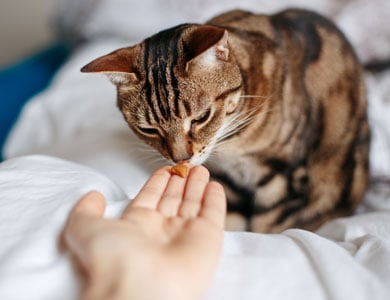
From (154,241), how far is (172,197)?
0.43 ft

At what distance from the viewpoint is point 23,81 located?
194 centimetres

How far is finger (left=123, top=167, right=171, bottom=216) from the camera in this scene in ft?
2.55

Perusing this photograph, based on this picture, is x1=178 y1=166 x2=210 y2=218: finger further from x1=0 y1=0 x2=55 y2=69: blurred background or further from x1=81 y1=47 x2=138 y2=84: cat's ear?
x1=0 y1=0 x2=55 y2=69: blurred background

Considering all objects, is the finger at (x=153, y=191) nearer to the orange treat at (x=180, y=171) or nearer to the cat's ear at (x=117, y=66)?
the orange treat at (x=180, y=171)

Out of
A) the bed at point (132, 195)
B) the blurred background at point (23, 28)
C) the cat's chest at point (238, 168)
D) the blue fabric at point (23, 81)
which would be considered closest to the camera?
the bed at point (132, 195)

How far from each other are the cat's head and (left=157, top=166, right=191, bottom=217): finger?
0.47ft

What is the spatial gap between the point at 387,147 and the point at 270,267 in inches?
30.1

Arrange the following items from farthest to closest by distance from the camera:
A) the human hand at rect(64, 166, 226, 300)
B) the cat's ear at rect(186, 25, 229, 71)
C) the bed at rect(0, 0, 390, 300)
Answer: the cat's ear at rect(186, 25, 229, 71), the bed at rect(0, 0, 390, 300), the human hand at rect(64, 166, 226, 300)

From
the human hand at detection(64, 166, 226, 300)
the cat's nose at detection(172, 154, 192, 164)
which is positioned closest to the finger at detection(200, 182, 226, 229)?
the human hand at detection(64, 166, 226, 300)

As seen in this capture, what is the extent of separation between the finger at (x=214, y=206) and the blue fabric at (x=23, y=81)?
41.9 inches

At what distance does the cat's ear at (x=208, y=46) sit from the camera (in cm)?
85

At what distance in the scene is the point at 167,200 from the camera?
784 mm

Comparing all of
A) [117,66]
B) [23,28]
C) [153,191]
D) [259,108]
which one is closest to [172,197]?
[153,191]

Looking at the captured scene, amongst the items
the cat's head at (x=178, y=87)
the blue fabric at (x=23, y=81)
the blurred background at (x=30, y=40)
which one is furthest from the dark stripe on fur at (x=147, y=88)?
the blurred background at (x=30, y=40)
